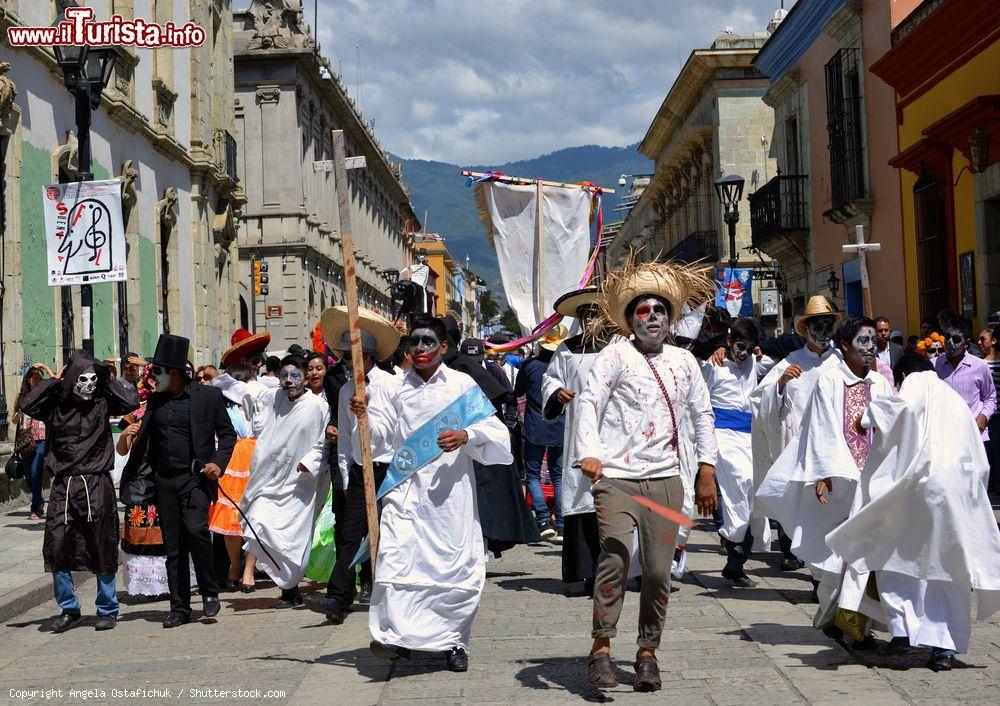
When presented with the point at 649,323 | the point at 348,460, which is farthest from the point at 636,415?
the point at 348,460

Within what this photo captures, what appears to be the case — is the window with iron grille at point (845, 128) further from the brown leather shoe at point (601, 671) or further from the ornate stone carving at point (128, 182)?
the brown leather shoe at point (601, 671)

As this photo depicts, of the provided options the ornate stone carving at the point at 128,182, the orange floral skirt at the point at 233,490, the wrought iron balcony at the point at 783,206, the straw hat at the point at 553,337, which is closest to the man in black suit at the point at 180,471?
the orange floral skirt at the point at 233,490

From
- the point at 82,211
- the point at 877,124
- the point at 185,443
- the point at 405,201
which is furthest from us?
the point at 405,201

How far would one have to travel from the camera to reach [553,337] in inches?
494

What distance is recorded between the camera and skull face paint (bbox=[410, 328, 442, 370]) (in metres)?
6.97

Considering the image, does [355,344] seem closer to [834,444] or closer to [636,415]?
[636,415]

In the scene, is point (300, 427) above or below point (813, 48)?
below

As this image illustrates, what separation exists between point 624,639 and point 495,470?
233 cm

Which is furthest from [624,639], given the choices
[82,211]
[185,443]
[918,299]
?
[918,299]

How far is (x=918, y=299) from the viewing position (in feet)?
69.7

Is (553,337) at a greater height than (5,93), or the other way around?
(5,93)

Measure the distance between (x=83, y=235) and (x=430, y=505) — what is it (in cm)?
703

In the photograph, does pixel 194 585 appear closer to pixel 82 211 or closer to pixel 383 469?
pixel 383 469

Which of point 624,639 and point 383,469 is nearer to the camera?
point 624,639
